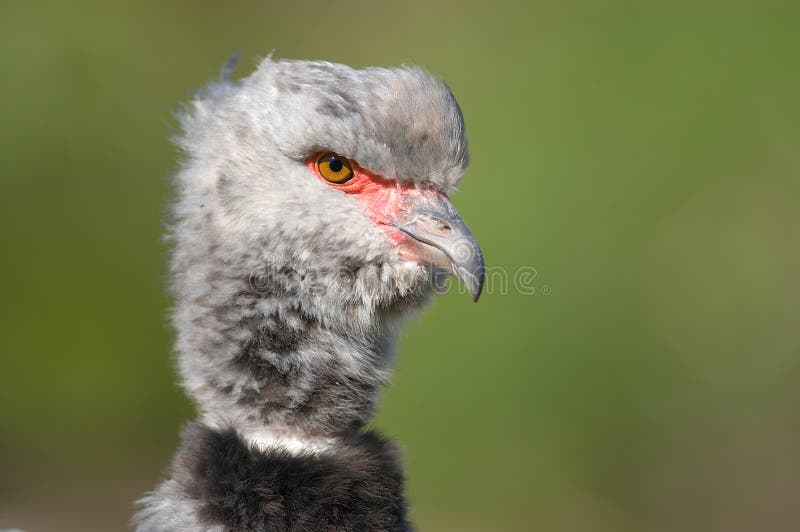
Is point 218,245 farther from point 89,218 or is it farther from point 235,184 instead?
point 89,218

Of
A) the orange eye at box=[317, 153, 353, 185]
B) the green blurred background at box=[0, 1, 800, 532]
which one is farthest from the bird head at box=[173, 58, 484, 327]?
the green blurred background at box=[0, 1, 800, 532]

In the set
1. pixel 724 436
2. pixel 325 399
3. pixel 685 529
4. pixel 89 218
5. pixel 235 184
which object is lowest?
pixel 325 399

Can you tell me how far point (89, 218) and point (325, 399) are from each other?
3.63m

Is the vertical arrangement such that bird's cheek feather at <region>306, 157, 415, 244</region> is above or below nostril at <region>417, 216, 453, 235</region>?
above

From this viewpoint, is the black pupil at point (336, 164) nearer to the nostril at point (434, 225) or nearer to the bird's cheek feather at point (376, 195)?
the bird's cheek feather at point (376, 195)

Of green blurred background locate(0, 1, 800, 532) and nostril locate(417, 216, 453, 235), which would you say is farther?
green blurred background locate(0, 1, 800, 532)

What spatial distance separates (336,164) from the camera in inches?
74.5

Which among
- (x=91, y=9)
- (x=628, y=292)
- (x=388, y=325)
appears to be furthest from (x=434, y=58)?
(x=388, y=325)

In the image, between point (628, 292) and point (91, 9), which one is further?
point (91, 9)

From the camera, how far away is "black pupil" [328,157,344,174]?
1891mm

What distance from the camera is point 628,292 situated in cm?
463

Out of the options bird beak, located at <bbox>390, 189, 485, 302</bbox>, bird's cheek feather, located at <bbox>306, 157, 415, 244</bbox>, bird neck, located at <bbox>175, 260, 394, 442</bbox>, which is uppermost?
bird's cheek feather, located at <bbox>306, 157, 415, 244</bbox>

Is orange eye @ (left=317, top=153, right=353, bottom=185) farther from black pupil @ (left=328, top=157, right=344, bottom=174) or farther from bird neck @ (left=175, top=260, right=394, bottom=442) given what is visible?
bird neck @ (left=175, top=260, right=394, bottom=442)

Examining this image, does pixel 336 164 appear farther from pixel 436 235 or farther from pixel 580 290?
pixel 580 290
